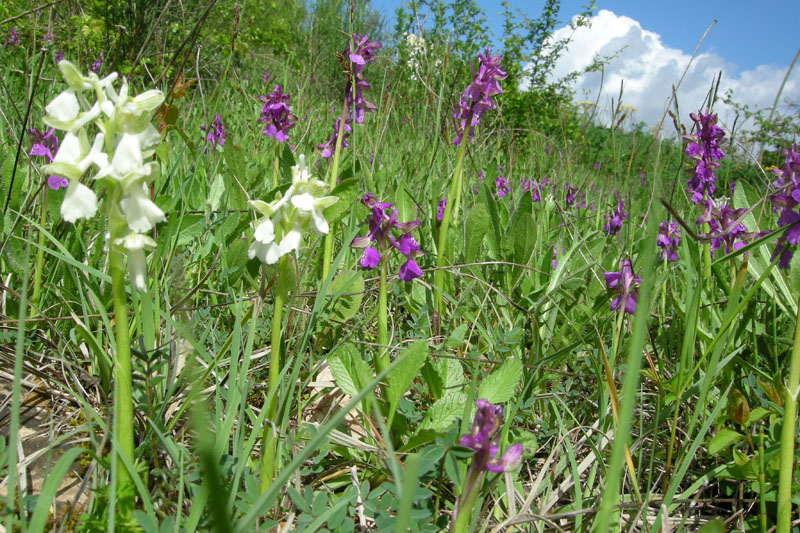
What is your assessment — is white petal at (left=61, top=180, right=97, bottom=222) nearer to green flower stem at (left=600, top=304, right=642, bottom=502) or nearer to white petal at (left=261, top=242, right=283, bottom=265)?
white petal at (left=261, top=242, right=283, bottom=265)

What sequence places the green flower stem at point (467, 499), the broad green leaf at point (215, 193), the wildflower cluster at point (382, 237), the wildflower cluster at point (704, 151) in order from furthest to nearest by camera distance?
the broad green leaf at point (215, 193), the wildflower cluster at point (704, 151), the wildflower cluster at point (382, 237), the green flower stem at point (467, 499)

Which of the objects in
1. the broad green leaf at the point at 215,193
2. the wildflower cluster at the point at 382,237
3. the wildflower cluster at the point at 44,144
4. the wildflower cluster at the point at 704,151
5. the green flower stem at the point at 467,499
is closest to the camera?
the green flower stem at the point at 467,499

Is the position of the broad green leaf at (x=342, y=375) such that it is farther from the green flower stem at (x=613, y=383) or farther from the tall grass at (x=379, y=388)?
the green flower stem at (x=613, y=383)

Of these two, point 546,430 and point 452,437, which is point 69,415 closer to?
point 452,437

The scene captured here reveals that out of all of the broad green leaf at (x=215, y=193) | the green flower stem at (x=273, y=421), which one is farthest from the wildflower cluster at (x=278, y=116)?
the green flower stem at (x=273, y=421)

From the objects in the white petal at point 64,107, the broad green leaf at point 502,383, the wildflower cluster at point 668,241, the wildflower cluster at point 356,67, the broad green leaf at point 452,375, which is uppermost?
the wildflower cluster at point 356,67

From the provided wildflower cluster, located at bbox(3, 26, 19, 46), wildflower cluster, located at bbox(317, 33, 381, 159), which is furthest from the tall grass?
wildflower cluster, located at bbox(3, 26, 19, 46)

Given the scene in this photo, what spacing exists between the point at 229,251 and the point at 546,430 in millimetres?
1096

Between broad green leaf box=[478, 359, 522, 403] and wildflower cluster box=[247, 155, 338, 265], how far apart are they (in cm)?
53

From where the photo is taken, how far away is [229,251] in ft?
5.75

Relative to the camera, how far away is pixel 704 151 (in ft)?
7.93

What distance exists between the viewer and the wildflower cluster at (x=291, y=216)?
0.98 meters

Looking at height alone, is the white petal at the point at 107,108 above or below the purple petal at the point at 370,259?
above

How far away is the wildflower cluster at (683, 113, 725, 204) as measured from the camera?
236cm
